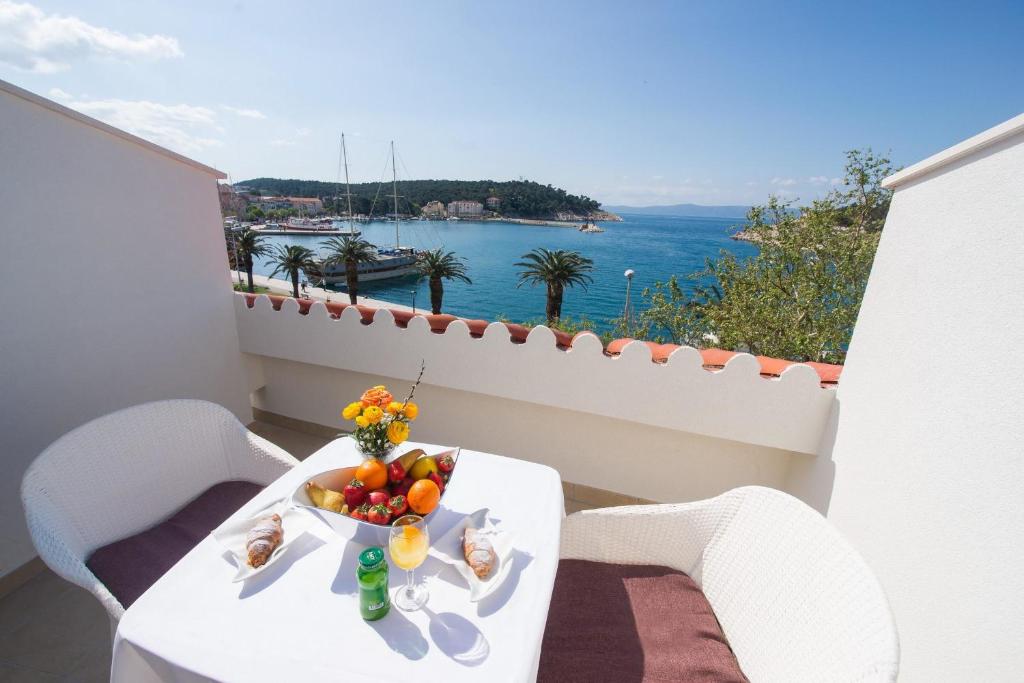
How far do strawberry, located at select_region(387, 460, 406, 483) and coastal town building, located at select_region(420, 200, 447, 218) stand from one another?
2659 inches

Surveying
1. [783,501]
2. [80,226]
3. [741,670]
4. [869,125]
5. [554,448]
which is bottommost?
[554,448]

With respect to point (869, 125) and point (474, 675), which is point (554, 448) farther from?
point (869, 125)

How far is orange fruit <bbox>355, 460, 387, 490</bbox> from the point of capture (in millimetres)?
1553

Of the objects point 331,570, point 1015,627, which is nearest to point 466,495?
point 331,570

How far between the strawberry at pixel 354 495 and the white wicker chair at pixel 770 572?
89 centimetres

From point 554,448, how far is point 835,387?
1.84 meters

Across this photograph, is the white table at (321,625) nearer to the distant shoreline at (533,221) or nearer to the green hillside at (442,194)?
the green hillside at (442,194)

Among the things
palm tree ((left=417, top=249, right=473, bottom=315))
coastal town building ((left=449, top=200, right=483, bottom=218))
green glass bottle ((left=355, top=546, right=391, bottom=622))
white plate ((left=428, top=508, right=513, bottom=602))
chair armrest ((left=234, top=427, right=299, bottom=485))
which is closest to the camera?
green glass bottle ((left=355, top=546, right=391, bottom=622))

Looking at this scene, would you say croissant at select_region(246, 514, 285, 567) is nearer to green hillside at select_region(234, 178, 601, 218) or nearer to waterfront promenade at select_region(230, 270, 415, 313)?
waterfront promenade at select_region(230, 270, 415, 313)

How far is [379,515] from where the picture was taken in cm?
146

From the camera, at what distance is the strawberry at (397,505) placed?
1479mm

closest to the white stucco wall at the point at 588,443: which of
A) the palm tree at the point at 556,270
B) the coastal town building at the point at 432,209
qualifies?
the palm tree at the point at 556,270

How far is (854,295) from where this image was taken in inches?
287

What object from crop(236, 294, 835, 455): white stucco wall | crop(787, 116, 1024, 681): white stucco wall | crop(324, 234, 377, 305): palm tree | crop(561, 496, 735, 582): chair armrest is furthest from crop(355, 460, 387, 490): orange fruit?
crop(324, 234, 377, 305): palm tree
